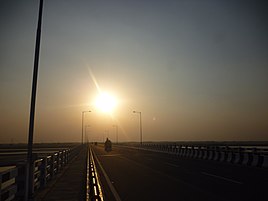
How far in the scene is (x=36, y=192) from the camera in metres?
11.5

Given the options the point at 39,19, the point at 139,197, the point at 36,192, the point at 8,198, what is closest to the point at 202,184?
the point at 139,197

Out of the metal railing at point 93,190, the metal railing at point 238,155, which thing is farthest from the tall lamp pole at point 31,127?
the metal railing at point 238,155

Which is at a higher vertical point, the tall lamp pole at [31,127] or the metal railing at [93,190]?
the tall lamp pole at [31,127]

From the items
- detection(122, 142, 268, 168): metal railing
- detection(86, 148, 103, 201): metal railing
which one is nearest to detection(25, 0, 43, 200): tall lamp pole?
detection(86, 148, 103, 201): metal railing

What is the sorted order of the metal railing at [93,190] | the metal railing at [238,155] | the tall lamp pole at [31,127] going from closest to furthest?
1. the metal railing at [93,190]
2. the tall lamp pole at [31,127]
3. the metal railing at [238,155]

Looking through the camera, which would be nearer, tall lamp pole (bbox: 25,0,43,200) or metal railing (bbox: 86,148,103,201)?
metal railing (bbox: 86,148,103,201)

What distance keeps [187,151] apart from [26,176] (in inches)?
1428

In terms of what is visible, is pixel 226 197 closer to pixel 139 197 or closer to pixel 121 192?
pixel 139 197

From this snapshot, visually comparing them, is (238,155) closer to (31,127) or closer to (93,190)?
(93,190)

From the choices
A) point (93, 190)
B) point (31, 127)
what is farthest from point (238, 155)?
point (31, 127)

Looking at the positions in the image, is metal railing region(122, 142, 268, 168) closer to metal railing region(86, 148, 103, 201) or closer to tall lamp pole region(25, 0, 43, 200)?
metal railing region(86, 148, 103, 201)

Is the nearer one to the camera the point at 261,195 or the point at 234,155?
the point at 261,195

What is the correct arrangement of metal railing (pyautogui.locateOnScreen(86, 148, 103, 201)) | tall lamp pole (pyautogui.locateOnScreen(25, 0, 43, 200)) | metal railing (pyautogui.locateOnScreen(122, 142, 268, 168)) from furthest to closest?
metal railing (pyautogui.locateOnScreen(122, 142, 268, 168))
tall lamp pole (pyautogui.locateOnScreen(25, 0, 43, 200))
metal railing (pyautogui.locateOnScreen(86, 148, 103, 201))

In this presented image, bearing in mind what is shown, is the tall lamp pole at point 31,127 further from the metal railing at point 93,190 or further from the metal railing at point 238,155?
the metal railing at point 238,155
